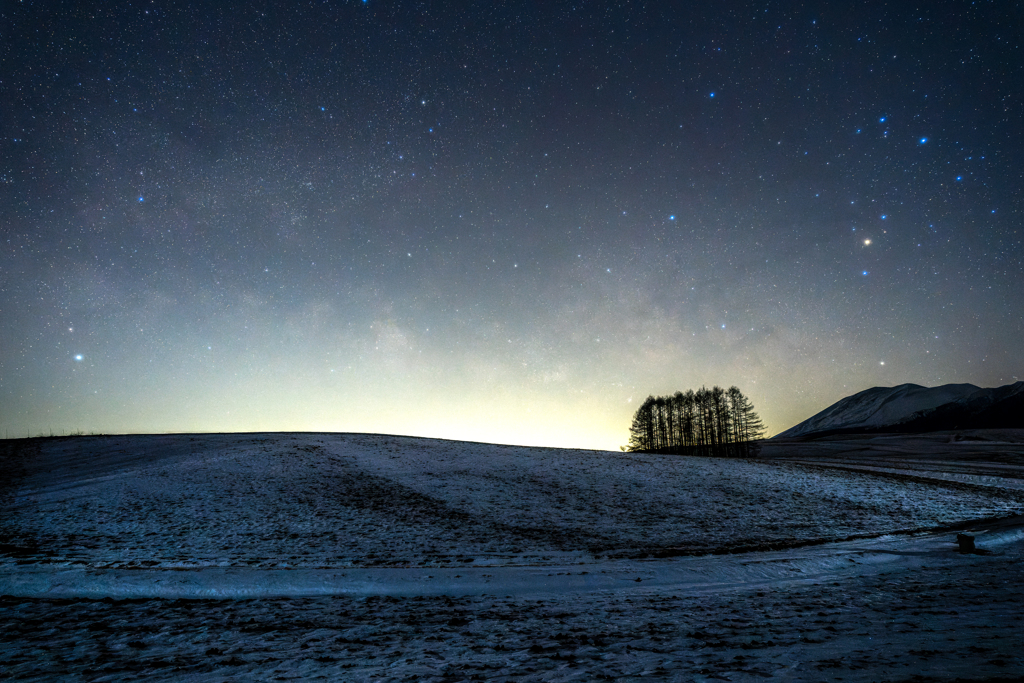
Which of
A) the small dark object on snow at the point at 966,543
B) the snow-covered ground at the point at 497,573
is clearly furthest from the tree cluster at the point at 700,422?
the small dark object on snow at the point at 966,543


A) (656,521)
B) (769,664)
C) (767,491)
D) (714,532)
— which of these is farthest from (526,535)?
(767,491)

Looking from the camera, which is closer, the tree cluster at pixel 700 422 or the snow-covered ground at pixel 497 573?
the snow-covered ground at pixel 497 573

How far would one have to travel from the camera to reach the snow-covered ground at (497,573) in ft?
19.5

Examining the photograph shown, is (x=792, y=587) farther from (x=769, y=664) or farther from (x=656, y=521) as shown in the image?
(x=656, y=521)

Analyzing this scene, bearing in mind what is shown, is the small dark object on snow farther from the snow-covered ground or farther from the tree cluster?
the tree cluster

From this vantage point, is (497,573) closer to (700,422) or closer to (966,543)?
(966,543)

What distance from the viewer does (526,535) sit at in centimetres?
1586

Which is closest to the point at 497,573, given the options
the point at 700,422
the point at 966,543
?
the point at 966,543

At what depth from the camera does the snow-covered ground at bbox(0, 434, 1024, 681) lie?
235 inches

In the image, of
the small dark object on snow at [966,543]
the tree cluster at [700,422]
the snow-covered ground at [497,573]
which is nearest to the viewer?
the snow-covered ground at [497,573]

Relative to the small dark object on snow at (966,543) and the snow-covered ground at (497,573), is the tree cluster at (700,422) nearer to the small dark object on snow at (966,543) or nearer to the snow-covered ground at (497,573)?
the snow-covered ground at (497,573)

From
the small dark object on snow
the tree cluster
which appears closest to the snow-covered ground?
the small dark object on snow

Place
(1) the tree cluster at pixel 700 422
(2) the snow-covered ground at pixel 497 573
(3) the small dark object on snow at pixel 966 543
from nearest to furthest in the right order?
(2) the snow-covered ground at pixel 497 573 < (3) the small dark object on snow at pixel 966 543 < (1) the tree cluster at pixel 700 422

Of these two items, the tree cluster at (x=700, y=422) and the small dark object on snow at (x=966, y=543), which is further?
the tree cluster at (x=700, y=422)
